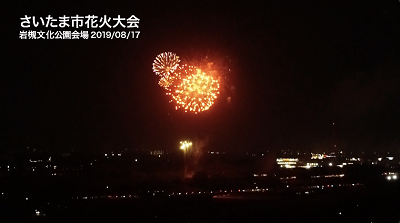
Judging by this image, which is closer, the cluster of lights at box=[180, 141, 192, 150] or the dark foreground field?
the dark foreground field

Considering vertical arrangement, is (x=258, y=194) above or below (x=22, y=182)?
below

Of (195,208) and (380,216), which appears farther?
(195,208)

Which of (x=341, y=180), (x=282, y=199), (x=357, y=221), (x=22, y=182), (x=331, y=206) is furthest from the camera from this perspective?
(x=341, y=180)

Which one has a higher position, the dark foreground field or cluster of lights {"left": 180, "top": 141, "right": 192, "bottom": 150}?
cluster of lights {"left": 180, "top": 141, "right": 192, "bottom": 150}

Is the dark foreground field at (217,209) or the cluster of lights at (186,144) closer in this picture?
the dark foreground field at (217,209)

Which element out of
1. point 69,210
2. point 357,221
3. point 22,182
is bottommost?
point 357,221

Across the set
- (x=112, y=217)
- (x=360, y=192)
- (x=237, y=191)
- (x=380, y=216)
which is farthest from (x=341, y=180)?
(x=112, y=217)

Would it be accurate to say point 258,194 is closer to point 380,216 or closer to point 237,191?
point 237,191

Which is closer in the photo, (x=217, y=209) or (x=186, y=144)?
(x=217, y=209)

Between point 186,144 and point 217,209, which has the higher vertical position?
point 186,144

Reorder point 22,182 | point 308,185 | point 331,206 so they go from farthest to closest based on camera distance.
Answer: point 308,185 < point 22,182 < point 331,206

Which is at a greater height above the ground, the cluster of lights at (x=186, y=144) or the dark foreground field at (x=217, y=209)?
the cluster of lights at (x=186, y=144)
